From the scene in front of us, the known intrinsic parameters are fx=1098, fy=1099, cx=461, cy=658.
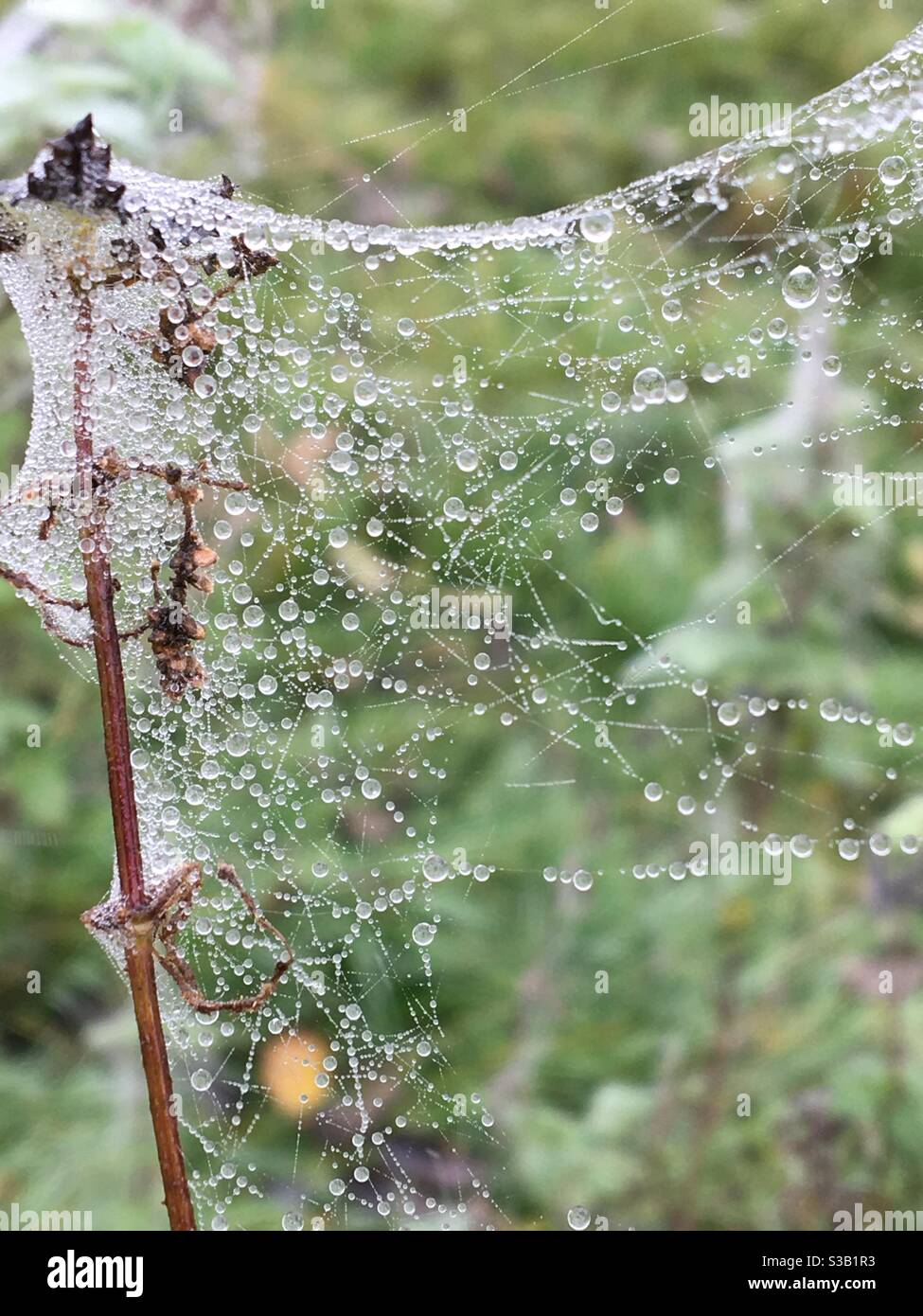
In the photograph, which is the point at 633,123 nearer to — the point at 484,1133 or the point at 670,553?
the point at 670,553

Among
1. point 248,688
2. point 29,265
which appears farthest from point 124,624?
point 29,265
